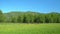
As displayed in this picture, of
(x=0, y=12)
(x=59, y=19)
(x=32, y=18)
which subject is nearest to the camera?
(x=59, y=19)

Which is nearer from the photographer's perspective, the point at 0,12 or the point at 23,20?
the point at 23,20

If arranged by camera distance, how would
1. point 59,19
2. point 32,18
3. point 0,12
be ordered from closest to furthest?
point 59,19
point 32,18
point 0,12

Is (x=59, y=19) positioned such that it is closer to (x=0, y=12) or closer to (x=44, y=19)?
(x=44, y=19)

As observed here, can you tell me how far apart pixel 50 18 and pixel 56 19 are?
221 cm

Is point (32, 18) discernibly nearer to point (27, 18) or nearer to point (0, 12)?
point (27, 18)

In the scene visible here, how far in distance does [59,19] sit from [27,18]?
11515 millimetres

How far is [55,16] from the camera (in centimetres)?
5200

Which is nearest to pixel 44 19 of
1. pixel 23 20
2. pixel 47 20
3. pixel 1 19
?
pixel 47 20

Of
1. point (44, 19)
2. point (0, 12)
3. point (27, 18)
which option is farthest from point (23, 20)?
point (0, 12)

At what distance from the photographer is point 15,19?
52.4 m

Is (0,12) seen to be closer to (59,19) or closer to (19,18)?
(19,18)

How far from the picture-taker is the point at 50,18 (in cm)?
4941

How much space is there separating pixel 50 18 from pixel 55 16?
347cm

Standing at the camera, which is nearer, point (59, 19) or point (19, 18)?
point (59, 19)
